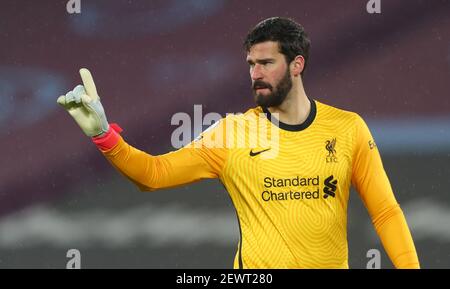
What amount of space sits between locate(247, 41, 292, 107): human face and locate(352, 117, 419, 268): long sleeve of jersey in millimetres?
375

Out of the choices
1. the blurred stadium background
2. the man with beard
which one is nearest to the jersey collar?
the man with beard

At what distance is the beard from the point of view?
4090 mm

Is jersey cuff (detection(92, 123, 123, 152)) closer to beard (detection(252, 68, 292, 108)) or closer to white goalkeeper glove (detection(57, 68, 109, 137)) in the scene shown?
white goalkeeper glove (detection(57, 68, 109, 137))

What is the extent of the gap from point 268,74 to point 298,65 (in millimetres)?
189

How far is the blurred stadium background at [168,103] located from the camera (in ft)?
21.1

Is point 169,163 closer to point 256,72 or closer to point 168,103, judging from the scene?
point 256,72

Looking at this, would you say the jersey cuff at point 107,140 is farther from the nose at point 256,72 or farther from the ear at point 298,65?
the ear at point 298,65

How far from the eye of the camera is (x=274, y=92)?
4109 mm

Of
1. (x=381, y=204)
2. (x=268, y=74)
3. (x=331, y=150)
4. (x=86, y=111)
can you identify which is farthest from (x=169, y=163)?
(x=381, y=204)

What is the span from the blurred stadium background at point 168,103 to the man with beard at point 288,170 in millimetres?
2241

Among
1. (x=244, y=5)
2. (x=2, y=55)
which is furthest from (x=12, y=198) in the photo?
(x=244, y=5)

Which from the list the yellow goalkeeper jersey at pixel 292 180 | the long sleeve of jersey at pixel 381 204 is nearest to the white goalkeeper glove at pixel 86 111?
the yellow goalkeeper jersey at pixel 292 180
